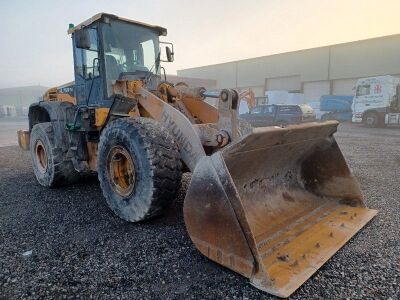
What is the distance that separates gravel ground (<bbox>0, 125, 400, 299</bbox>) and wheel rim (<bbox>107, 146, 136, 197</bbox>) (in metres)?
0.43

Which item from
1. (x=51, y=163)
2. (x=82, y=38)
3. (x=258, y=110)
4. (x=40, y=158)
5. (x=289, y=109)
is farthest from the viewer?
(x=258, y=110)

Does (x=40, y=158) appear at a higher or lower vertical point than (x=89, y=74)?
lower

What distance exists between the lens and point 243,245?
2303 mm

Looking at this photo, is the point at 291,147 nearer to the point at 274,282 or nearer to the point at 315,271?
the point at 315,271

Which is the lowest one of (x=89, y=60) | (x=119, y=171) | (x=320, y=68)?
(x=119, y=171)

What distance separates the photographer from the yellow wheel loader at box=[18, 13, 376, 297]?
2.45 metres

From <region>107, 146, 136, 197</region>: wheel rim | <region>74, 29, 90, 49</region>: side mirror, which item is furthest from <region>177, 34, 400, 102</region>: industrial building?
<region>107, 146, 136, 197</region>: wheel rim

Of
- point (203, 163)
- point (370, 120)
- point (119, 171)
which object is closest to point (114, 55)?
point (119, 171)

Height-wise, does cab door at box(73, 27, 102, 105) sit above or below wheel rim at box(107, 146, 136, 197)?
above

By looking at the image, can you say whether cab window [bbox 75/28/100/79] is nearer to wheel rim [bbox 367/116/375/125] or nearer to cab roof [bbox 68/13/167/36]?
cab roof [bbox 68/13/167/36]

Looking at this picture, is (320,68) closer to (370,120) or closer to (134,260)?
(370,120)

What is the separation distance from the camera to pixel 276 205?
3.48m

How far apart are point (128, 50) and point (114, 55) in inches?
9.7

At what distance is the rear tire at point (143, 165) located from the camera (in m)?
3.08
